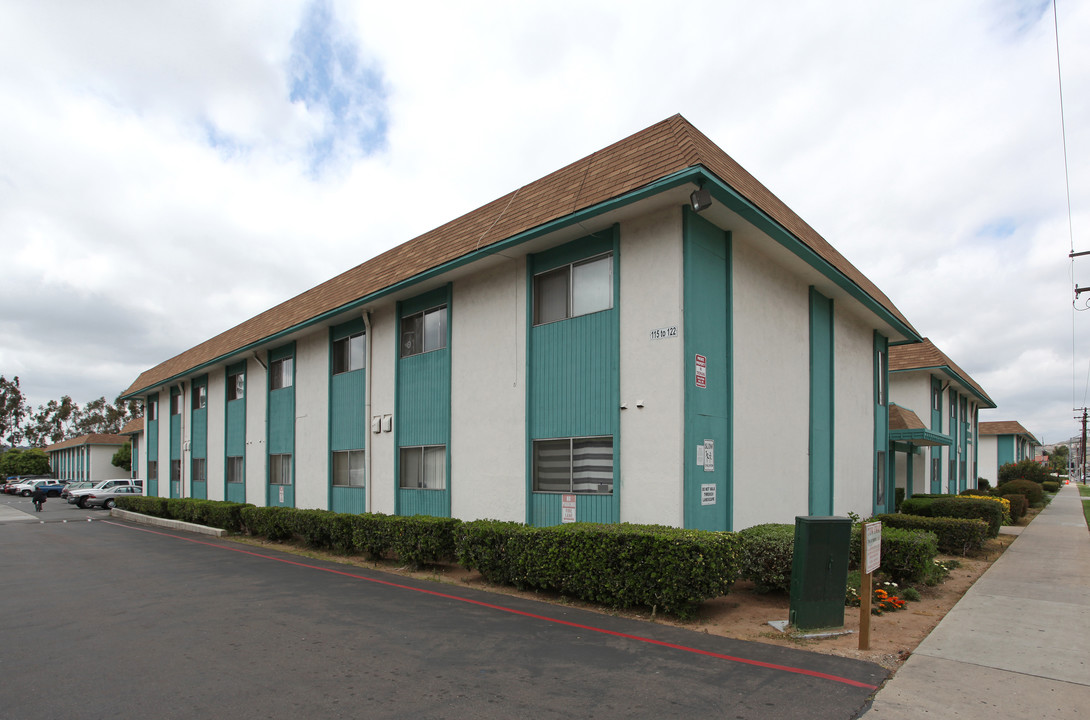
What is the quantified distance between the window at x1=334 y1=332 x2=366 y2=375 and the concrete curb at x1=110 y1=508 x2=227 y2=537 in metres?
6.28

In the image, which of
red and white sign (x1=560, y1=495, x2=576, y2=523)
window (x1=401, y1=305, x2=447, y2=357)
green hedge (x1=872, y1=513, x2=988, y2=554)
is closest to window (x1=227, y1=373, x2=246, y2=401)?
window (x1=401, y1=305, x2=447, y2=357)

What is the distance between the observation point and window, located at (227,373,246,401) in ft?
76.1

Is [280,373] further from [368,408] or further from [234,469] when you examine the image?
[368,408]

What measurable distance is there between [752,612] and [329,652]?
4.89m

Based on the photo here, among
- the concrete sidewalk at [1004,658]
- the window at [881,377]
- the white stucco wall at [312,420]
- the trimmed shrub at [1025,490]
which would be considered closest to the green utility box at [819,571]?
the concrete sidewalk at [1004,658]

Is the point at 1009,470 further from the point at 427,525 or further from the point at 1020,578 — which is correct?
the point at 427,525

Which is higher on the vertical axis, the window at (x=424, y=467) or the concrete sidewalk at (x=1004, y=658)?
the window at (x=424, y=467)

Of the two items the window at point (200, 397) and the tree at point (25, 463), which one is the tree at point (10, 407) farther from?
the window at point (200, 397)

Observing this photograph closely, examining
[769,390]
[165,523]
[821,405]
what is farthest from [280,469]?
[821,405]

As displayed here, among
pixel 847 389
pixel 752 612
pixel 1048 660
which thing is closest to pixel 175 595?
pixel 752 612

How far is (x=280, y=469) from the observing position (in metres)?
20.6

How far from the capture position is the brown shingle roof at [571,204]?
9602 millimetres

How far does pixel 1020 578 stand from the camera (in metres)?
10.5

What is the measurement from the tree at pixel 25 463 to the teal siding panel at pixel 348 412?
81.1 metres
